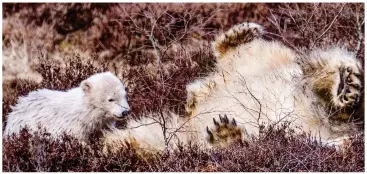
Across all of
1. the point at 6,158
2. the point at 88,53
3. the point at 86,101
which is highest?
the point at 88,53

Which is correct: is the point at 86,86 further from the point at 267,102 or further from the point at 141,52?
the point at 267,102

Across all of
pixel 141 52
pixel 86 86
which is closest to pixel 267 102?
pixel 141 52

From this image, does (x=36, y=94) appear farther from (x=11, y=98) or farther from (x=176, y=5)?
(x=176, y=5)

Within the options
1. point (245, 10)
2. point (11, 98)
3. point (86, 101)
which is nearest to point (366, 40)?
point (245, 10)

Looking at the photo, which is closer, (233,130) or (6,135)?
(233,130)

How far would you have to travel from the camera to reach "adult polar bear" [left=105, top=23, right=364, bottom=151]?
5.66 metres

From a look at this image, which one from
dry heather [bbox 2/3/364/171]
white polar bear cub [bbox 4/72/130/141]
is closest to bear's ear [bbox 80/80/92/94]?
white polar bear cub [bbox 4/72/130/141]

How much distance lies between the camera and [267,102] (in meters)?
6.16

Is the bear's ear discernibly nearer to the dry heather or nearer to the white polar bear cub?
the white polar bear cub

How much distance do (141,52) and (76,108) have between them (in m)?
0.81

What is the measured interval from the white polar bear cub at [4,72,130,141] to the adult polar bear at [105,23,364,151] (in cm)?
21

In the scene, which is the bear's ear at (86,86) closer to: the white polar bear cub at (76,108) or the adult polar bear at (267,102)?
the white polar bear cub at (76,108)

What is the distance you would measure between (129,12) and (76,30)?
20.5 inches

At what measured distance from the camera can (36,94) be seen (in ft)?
20.7
